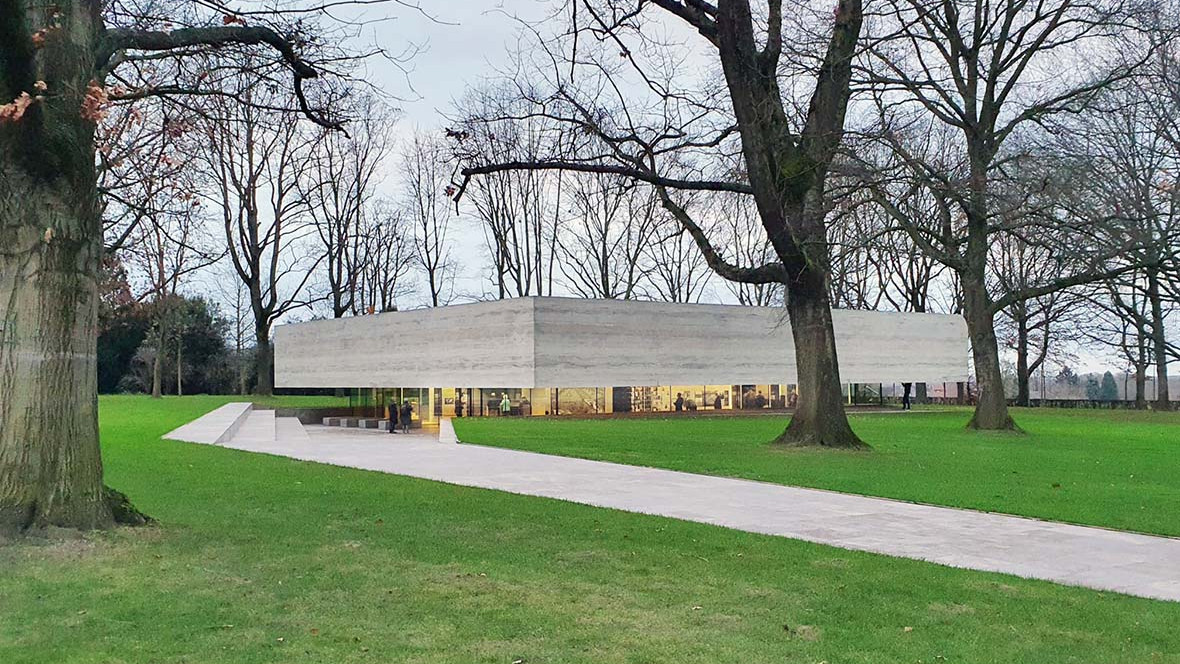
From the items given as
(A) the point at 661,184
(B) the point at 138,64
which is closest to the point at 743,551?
(B) the point at 138,64

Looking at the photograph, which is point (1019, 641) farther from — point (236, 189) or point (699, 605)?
point (236, 189)

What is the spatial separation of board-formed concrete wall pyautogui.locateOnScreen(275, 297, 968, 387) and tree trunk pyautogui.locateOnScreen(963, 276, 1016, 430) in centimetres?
584

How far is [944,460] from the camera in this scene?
63.4 feet

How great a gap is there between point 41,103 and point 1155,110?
23.0 meters

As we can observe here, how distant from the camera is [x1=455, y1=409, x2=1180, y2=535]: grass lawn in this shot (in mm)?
13039

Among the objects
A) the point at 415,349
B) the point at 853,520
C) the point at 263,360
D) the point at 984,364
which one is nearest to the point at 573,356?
the point at 415,349

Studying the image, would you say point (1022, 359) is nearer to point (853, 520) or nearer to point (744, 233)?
point (744, 233)

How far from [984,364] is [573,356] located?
1509cm

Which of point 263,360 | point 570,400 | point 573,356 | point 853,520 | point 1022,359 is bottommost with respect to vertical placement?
point 853,520

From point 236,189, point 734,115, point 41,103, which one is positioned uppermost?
point 236,189

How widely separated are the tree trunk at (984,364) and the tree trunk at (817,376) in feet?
31.1

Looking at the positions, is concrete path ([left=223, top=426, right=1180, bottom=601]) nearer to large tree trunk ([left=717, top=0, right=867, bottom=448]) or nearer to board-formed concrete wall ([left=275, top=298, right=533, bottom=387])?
large tree trunk ([left=717, top=0, right=867, bottom=448])

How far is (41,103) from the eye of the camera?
27.3 ft

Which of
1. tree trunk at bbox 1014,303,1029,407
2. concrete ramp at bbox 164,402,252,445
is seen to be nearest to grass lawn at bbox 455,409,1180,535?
concrete ramp at bbox 164,402,252,445
